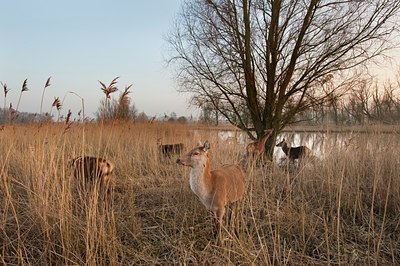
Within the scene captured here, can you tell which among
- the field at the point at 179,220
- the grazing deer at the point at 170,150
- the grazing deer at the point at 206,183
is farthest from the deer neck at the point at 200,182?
the grazing deer at the point at 170,150

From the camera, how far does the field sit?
2.42m

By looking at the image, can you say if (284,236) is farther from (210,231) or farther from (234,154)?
(234,154)

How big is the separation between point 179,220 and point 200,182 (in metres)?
0.76

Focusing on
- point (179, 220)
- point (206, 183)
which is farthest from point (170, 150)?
point (206, 183)

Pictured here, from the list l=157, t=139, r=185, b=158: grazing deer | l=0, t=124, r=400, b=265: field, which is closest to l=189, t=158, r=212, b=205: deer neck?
l=0, t=124, r=400, b=265: field

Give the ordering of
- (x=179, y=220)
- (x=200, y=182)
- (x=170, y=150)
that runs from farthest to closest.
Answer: (x=170, y=150) < (x=179, y=220) < (x=200, y=182)

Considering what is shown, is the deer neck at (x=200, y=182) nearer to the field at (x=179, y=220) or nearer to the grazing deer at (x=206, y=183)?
the grazing deer at (x=206, y=183)

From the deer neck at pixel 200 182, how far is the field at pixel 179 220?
15.1 inches

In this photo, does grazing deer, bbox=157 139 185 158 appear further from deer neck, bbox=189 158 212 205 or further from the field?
deer neck, bbox=189 158 212 205

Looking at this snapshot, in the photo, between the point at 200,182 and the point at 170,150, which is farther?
the point at 170,150

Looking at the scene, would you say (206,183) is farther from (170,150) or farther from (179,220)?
(170,150)

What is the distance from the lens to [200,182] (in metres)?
Answer: 3.01

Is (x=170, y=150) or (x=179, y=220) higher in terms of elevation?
(x=170, y=150)

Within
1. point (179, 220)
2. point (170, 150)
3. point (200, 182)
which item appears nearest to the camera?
point (200, 182)
